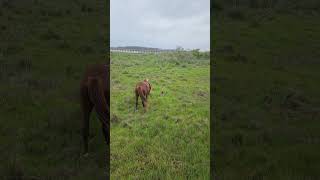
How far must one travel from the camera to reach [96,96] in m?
6.29

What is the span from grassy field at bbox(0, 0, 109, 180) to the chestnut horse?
30cm

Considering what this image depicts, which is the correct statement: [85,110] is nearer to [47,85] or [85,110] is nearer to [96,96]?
[96,96]

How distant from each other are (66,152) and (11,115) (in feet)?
5.91

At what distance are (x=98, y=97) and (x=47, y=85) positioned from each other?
312 centimetres
